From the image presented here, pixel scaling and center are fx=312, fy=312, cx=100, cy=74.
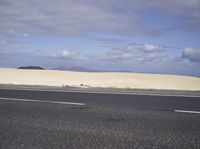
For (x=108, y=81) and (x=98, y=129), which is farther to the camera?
(x=108, y=81)

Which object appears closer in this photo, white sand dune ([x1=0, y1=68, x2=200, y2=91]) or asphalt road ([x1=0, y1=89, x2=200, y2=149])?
asphalt road ([x1=0, y1=89, x2=200, y2=149])

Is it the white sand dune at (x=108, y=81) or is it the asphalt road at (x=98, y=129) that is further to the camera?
the white sand dune at (x=108, y=81)

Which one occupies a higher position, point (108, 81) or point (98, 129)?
point (108, 81)

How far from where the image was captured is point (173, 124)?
7.30m

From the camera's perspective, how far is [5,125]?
7238 mm

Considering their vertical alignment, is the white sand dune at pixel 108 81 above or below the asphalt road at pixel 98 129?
above

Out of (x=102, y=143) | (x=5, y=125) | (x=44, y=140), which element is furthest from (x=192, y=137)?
(x=5, y=125)

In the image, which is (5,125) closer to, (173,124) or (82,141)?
(82,141)

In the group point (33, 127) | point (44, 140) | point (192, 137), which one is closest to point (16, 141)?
point (44, 140)

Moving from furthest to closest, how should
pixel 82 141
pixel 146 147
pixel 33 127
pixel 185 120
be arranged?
pixel 185 120 < pixel 33 127 < pixel 82 141 < pixel 146 147

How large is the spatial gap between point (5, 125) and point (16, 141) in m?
1.57

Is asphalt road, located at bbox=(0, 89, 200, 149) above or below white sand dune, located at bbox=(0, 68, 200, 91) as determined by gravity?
below

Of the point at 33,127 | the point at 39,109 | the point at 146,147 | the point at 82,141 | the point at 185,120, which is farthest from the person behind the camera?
the point at 39,109

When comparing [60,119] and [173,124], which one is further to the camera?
[60,119]
